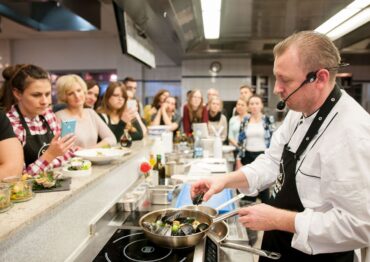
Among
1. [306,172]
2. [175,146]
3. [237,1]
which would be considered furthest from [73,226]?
[237,1]

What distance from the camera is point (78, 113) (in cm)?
272

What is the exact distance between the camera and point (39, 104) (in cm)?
187

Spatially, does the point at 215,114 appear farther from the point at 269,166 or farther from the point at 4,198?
the point at 4,198

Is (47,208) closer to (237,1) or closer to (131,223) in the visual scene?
(131,223)

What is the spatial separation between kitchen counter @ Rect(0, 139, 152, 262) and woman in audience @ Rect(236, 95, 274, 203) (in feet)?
9.23

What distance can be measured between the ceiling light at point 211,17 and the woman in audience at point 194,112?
0.97 meters

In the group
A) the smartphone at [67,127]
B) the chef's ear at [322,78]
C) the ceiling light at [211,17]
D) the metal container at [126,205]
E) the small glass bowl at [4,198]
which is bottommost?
the metal container at [126,205]

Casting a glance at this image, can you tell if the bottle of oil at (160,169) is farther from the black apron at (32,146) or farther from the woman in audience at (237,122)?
→ the woman in audience at (237,122)

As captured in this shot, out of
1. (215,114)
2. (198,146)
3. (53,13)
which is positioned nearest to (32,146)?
(198,146)

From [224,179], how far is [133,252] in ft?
1.87

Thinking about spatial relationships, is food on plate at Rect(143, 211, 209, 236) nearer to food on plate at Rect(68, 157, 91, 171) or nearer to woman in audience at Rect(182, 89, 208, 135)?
food on plate at Rect(68, 157, 91, 171)

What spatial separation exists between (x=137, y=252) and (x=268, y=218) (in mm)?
535

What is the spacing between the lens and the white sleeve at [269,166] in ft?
5.39

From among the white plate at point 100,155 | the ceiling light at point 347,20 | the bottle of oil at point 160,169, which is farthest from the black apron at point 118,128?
the ceiling light at point 347,20
